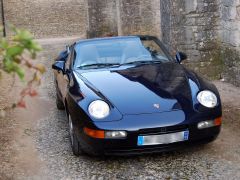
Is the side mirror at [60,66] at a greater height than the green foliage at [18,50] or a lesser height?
lesser

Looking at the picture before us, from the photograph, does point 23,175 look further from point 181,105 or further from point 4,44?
point 4,44

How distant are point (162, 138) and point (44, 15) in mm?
25945

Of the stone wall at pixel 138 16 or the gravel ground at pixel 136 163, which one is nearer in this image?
the gravel ground at pixel 136 163

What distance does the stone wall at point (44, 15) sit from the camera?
29.1 meters

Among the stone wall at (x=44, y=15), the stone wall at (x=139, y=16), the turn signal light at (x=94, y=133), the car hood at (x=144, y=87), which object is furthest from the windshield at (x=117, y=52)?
the stone wall at (x=44, y=15)

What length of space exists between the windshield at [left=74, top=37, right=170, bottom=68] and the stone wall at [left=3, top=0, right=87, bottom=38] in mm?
23366

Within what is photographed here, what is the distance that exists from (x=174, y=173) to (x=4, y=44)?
2.85 m

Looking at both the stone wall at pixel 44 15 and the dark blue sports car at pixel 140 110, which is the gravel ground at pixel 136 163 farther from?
the stone wall at pixel 44 15

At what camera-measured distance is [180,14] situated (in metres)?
9.19

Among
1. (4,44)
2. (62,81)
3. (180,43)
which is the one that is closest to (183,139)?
(62,81)

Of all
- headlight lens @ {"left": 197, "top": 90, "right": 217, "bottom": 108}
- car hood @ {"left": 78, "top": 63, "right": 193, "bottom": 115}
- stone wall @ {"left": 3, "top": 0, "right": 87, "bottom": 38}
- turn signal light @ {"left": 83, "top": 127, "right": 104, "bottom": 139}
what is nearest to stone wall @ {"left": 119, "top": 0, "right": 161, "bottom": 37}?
car hood @ {"left": 78, "top": 63, "right": 193, "bottom": 115}

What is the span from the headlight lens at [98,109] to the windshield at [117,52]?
1.30 metres

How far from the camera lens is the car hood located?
14.8 ft

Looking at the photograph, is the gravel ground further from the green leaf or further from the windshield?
the green leaf
